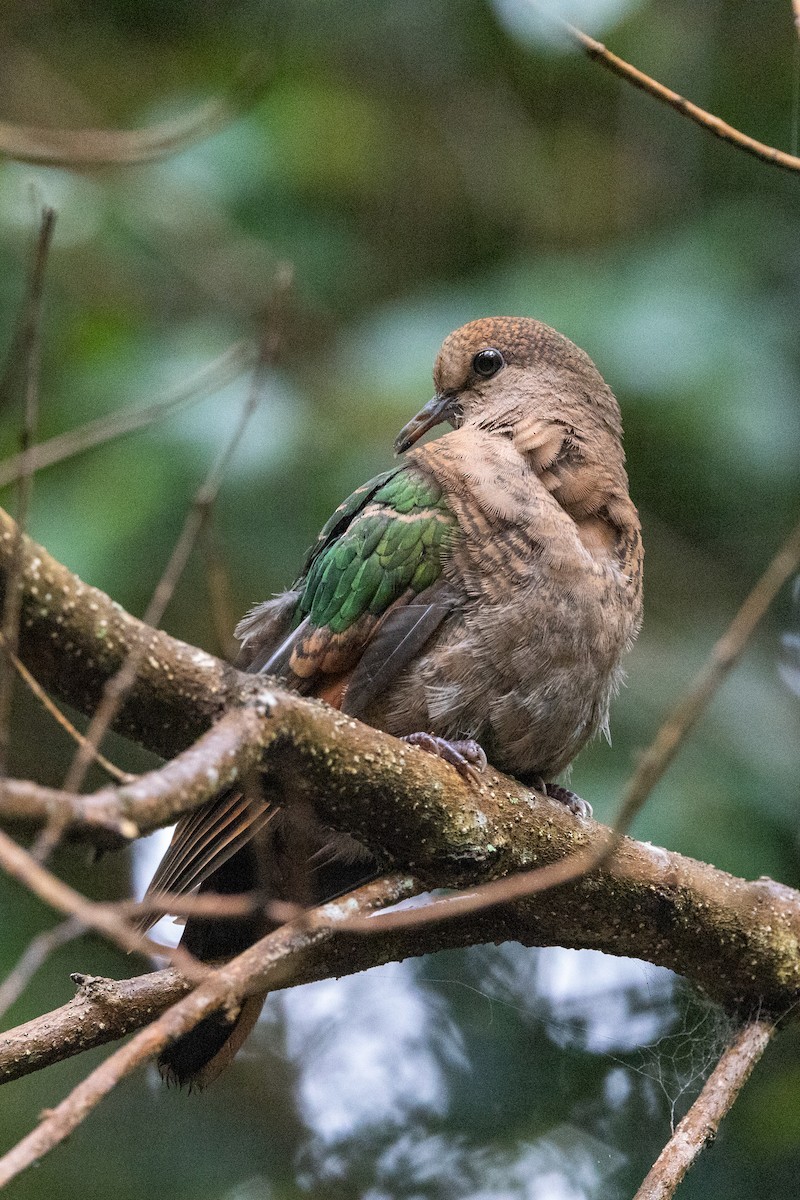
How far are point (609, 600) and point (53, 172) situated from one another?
3.24 metres

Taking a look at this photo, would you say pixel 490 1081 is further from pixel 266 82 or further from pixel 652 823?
pixel 266 82

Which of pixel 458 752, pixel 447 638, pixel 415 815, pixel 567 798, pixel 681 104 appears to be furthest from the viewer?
pixel 567 798

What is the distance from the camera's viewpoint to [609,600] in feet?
11.3

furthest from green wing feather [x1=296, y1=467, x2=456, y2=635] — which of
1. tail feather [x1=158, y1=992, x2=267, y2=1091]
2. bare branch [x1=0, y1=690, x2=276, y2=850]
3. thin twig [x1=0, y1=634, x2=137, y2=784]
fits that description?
thin twig [x1=0, y1=634, x2=137, y2=784]

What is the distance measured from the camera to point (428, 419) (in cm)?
422

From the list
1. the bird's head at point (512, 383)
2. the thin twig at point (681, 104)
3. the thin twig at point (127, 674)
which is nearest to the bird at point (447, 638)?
the bird's head at point (512, 383)

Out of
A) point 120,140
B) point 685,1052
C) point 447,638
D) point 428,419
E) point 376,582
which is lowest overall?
point 685,1052

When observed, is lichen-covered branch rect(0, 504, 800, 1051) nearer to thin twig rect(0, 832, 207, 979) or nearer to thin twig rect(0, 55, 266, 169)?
thin twig rect(0, 832, 207, 979)

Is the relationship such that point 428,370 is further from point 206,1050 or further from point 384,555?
point 206,1050

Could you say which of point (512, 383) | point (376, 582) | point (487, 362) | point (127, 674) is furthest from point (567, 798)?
point (127, 674)

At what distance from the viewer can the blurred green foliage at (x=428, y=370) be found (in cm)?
434

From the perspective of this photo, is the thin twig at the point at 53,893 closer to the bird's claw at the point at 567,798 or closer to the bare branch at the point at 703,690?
the bare branch at the point at 703,690

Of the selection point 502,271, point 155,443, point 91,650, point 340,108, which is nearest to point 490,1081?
point 155,443

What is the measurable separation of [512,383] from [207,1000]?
7.74ft
